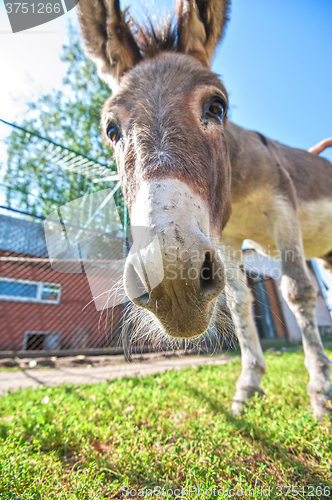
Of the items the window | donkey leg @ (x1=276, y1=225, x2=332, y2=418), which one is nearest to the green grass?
donkey leg @ (x1=276, y1=225, x2=332, y2=418)

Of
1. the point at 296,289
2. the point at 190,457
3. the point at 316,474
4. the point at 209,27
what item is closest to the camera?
the point at 316,474

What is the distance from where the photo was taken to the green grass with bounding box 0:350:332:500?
120 centimetres

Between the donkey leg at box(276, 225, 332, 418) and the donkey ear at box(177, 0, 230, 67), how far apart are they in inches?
78.0

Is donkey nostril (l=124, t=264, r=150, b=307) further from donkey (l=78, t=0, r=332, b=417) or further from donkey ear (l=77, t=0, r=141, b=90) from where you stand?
donkey ear (l=77, t=0, r=141, b=90)

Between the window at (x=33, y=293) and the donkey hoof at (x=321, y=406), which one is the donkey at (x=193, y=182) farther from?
the window at (x=33, y=293)

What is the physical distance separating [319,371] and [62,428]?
6.68 feet

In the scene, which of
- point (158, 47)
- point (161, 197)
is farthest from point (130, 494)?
point (158, 47)

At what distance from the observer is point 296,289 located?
7.53 feet

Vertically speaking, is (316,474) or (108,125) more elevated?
(108,125)

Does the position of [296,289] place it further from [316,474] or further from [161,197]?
[161,197]

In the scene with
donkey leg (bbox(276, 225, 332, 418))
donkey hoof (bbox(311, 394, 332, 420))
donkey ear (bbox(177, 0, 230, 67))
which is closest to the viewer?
donkey hoof (bbox(311, 394, 332, 420))

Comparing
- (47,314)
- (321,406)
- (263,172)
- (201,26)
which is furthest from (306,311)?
(47,314)

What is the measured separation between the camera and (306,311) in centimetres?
226

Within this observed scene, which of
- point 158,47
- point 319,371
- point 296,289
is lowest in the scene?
point 319,371
